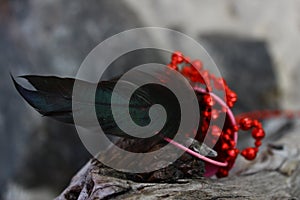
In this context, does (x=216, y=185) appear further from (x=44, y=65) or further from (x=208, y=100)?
(x=44, y=65)

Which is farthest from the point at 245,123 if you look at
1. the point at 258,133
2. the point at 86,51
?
the point at 86,51

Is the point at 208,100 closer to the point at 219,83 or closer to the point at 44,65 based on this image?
the point at 219,83

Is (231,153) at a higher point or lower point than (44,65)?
lower

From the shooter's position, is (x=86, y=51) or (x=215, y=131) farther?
(x=86, y=51)

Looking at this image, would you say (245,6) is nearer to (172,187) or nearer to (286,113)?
(286,113)

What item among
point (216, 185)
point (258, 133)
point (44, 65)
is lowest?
point (216, 185)
